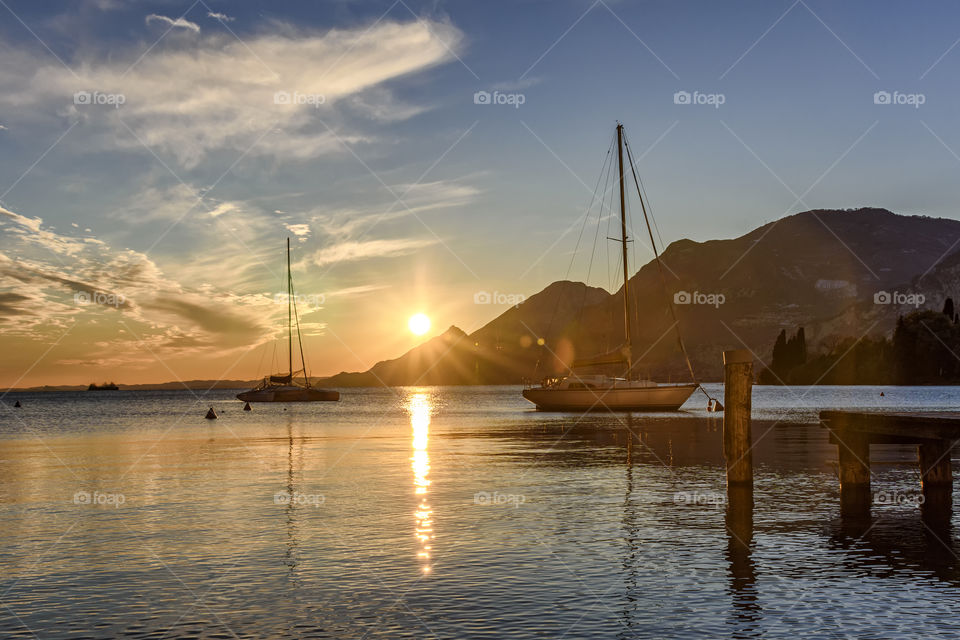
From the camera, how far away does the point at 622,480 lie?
31812 mm

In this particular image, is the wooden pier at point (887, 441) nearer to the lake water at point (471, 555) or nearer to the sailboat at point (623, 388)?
the lake water at point (471, 555)

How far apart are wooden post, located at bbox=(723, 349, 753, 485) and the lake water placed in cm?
124

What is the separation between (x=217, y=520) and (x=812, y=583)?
15.5 m

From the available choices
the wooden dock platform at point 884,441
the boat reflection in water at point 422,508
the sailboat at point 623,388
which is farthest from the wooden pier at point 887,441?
the sailboat at point 623,388

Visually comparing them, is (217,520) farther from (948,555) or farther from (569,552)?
(948,555)

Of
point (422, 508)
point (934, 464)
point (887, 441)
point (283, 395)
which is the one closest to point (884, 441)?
point (887, 441)

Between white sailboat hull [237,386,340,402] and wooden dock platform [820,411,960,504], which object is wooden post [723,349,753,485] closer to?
wooden dock platform [820,411,960,504]

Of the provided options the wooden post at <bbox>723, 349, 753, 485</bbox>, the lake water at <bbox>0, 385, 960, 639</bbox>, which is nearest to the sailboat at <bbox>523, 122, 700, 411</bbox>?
the lake water at <bbox>0, 385, 960, 639</bbox>

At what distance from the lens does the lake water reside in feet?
43.7

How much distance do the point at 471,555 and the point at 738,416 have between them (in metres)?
12.0

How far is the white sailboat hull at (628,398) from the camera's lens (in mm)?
85250

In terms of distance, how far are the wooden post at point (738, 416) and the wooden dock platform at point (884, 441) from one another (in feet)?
8.16

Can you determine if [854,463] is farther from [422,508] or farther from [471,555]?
[471,555]

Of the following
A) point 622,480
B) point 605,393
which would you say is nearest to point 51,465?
point 622,480
